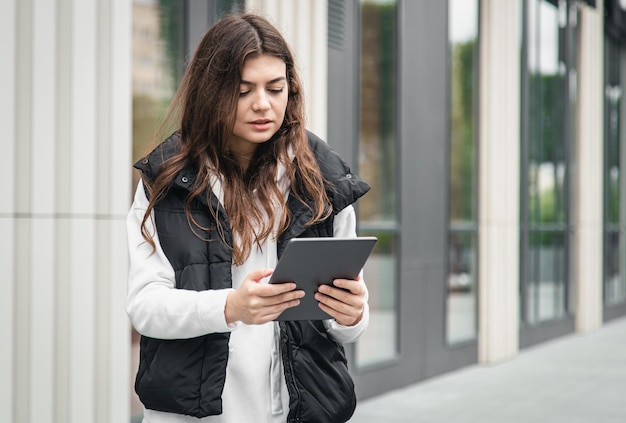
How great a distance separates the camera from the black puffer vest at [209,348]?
2.23m

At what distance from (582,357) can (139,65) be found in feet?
25.7

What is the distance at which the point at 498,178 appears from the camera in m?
11.3

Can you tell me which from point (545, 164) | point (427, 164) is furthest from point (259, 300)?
point (545, 164)

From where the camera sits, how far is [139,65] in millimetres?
5781

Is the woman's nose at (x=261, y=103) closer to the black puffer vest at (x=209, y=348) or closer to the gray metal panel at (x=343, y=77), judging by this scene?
the black puffer vest at (x=209, y=348)

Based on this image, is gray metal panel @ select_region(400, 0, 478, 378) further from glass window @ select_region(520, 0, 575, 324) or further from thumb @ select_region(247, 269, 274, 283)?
thumb @ select_region(247, 269, 274, 283)

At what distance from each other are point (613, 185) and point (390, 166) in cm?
897

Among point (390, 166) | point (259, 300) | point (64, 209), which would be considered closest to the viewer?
point (259, 300)

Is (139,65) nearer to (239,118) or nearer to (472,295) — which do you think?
(239,118)

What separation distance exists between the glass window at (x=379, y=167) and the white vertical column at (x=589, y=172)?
6359 millimetres

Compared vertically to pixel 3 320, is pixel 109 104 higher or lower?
higher

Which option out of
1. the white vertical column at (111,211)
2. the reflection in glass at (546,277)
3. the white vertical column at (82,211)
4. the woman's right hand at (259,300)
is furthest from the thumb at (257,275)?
the reflection in glass at (546,277)

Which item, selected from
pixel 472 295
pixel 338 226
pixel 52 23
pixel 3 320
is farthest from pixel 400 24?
pixel 338 226

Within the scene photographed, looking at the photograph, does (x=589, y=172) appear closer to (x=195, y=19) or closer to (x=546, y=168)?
(x=546, y=168)
